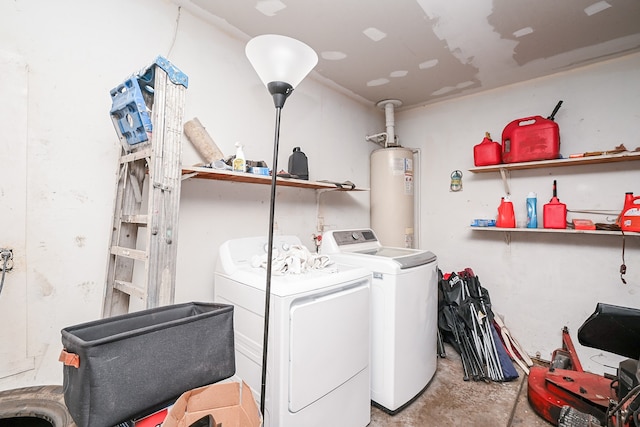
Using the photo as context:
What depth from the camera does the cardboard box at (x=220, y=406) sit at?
92 cm

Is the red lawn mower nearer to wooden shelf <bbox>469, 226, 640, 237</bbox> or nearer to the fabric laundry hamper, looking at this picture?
A: wooden shelf <bbox>469, 226, 640, 237</bbox>

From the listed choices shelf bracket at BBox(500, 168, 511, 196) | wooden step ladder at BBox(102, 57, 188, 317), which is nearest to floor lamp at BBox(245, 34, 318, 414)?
wooden step ladder at BBox(102, 57, 188, 317)

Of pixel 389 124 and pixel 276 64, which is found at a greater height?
pixel 389 124

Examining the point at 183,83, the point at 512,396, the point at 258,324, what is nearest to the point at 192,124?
the point at 183,83

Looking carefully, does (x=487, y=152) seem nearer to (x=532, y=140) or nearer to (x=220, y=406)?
(x=532, y=140)

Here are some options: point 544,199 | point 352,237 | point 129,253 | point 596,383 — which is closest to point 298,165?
point 352,237

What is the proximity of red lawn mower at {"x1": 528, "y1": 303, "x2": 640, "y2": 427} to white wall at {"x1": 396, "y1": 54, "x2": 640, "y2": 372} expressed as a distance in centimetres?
33

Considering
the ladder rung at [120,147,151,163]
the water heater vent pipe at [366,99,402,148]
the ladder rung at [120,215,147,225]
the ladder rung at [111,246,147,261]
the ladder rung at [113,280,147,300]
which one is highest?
the water heater vent pipe at [366,99,402,148]

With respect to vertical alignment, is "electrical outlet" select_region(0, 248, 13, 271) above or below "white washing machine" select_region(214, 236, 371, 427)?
above

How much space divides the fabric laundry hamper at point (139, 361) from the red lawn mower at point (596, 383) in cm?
127

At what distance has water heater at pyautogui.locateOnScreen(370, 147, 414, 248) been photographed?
2.98 meters

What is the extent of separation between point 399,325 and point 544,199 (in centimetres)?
182

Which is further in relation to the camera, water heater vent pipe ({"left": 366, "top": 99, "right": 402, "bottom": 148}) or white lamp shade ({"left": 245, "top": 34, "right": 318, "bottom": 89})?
water heater vent pipe ({"left": 366, "top": 99, "right": 402, "bottom": 148})

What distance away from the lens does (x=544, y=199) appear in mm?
2527
